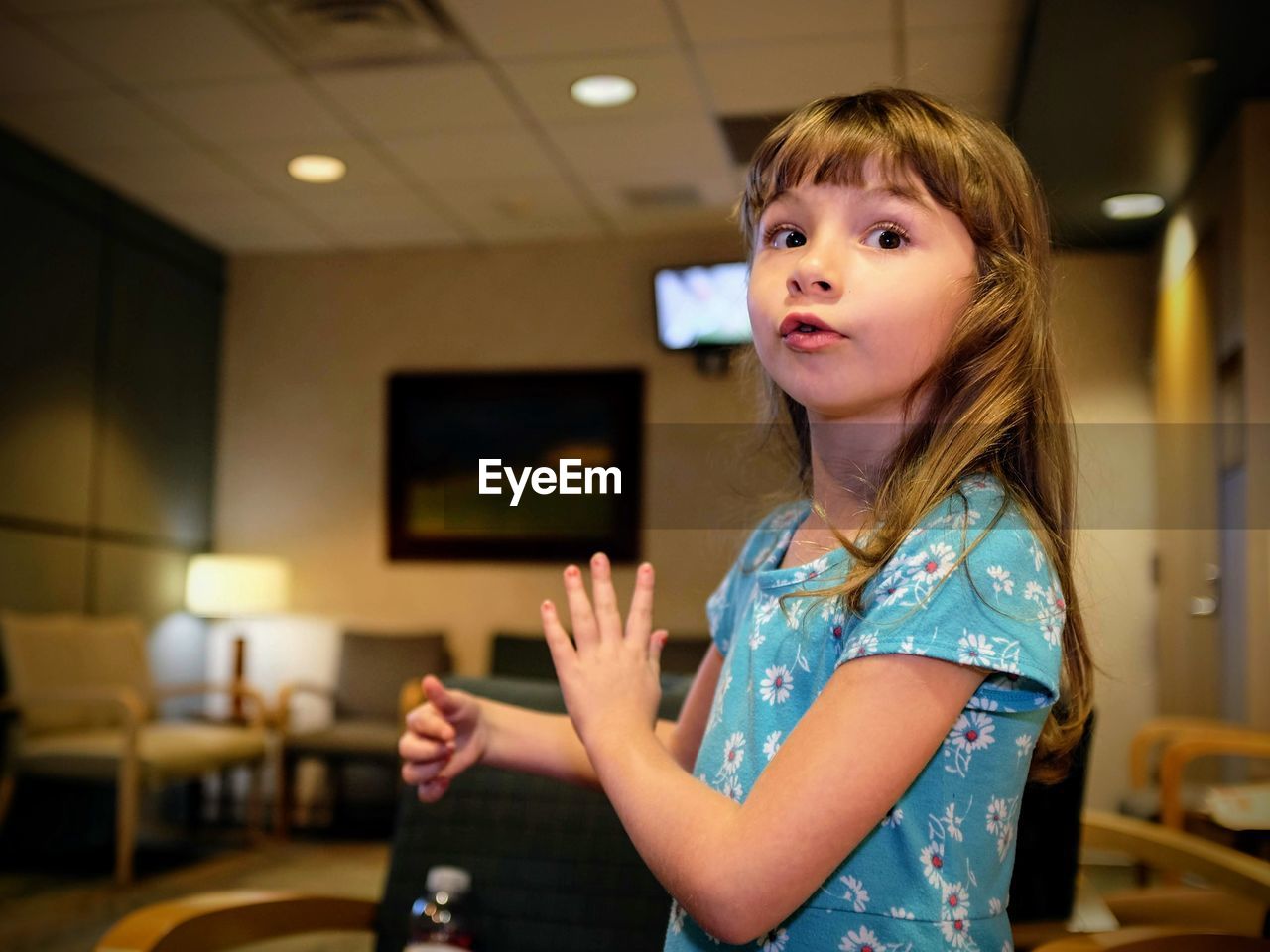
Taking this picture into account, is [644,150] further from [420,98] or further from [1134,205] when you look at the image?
[1134,205]

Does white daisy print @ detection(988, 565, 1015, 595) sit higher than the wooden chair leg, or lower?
higher

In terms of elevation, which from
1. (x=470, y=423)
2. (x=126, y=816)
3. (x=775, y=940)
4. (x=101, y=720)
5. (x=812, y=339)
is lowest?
(x=126, y=816)

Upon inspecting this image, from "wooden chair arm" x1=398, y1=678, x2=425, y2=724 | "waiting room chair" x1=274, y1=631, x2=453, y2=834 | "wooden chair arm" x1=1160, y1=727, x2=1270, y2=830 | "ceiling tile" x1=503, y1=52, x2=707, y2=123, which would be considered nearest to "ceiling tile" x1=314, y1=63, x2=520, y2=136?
"ceiling tile" x1=503, y1=52, x2=707, y2=123

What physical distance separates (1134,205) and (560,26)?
2.21 metres

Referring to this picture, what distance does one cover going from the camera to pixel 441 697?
0.87 metres

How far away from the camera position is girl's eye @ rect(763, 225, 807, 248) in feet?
2.27

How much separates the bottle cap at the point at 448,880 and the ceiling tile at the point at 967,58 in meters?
2.73

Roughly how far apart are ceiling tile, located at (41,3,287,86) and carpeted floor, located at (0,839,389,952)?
2.54 metres

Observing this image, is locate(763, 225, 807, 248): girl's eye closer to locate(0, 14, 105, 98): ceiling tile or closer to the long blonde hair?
the long blonde hair

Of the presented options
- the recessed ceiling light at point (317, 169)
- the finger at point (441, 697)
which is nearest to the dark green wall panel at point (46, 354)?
the recessed ceiling light at point (317, 169)

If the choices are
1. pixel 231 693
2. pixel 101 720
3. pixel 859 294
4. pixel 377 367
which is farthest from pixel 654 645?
pixel 377 367

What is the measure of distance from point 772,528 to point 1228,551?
3624 millimetres

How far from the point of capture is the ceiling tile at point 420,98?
3756mm

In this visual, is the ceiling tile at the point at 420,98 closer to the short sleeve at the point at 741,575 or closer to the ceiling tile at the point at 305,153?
the ceiling tile at the point at 305,153
